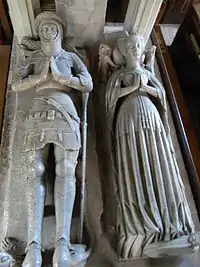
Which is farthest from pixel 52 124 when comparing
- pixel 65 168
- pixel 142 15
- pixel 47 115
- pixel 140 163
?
pixel 142 15

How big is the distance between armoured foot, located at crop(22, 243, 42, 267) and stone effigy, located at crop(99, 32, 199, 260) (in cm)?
49

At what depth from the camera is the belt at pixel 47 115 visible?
287cm

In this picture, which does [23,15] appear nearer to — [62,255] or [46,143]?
[46,143]

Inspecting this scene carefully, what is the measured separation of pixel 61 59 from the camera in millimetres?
3211

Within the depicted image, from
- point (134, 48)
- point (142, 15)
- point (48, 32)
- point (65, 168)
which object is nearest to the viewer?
point (65, 168)

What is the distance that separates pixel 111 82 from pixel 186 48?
6.53ft

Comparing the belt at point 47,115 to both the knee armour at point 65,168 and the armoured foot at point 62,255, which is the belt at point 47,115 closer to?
the knee armour at point 65,168

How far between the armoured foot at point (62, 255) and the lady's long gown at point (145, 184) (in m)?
0.36

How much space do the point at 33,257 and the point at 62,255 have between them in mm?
145

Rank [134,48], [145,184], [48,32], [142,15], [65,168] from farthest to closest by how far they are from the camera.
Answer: [142,15]
[134,48]
[48,32]
[145,184]
[65,168]

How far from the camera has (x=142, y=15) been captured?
3.51 m

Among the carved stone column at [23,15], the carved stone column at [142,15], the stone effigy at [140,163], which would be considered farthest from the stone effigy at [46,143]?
the carved stone column at [142,15]

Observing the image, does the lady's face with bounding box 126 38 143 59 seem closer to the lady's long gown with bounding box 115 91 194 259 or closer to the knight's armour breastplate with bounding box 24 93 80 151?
the lady's long gown with bounding box 115 91 194 259

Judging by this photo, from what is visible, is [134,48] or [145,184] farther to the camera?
[134,48]
